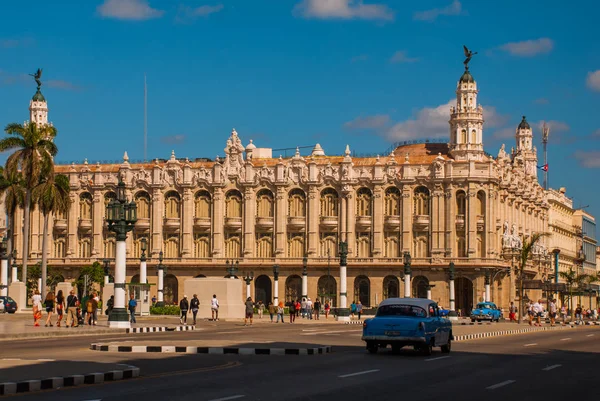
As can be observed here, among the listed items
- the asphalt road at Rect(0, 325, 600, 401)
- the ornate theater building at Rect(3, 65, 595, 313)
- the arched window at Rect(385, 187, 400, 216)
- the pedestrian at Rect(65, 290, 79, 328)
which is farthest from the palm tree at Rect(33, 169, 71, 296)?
the asphalt road at Rect(0, 325, 600, 401)

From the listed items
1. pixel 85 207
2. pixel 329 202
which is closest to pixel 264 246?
pixel 329 202

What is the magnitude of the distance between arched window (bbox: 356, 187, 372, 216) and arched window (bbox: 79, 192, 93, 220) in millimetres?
27622

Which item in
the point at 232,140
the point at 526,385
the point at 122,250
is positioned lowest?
the point at 526,385

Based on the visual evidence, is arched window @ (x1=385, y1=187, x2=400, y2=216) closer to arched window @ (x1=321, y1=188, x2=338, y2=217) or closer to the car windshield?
arched window @ (x1=321, y1=188, x2=338, y2=217)

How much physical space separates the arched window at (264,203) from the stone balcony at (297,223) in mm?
2511

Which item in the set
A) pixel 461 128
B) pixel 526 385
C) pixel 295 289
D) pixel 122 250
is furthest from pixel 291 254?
pixel 526 385

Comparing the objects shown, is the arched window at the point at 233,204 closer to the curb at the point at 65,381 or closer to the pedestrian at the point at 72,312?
the pedestrian at the point at 72,312

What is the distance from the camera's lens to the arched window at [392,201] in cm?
9962

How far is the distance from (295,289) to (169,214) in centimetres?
1526

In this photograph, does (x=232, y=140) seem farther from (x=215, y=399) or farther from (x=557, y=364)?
(x=215, y=399)

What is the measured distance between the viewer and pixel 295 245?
4008 inches

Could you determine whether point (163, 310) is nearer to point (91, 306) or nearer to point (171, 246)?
Answer: point (171, 246)

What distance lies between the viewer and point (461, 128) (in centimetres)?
10088

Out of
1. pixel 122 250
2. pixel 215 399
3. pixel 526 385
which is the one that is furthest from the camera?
pixel 122 250
